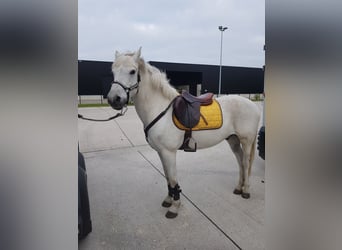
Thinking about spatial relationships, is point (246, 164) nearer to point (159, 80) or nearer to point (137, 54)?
point (159, 80)

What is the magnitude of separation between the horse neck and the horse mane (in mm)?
37

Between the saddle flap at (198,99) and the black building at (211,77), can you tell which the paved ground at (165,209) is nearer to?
the saddle flap at (198,99)

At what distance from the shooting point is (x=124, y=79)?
1755 mm

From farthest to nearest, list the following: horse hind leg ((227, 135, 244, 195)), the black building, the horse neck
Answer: the black building → horse hind leg ((227, 135, 244, 195)) → the horse neck

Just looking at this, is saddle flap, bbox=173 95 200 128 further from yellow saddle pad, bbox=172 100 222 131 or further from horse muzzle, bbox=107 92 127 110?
horse muzzle, bbox=107 92 127 110

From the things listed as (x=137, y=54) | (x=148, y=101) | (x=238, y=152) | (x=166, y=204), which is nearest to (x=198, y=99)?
(x=148, y=101)

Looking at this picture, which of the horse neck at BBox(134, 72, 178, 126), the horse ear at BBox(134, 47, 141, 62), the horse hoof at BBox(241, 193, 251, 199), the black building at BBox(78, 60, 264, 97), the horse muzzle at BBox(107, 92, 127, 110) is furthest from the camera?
the black building at BBox(78, 60, 264, 97)

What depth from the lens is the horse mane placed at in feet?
6.55

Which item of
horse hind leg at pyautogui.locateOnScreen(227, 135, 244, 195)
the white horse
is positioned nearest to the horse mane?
the white horse

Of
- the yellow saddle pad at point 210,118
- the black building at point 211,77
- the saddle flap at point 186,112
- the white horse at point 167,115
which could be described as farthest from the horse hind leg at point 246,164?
the black building at point 211,77

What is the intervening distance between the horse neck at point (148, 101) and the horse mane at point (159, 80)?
37 millimetres

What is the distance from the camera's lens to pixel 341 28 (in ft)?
1.24

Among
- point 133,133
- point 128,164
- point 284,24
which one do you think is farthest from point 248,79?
point 284,24

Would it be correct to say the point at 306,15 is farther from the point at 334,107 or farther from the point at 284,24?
the point at 334,107
